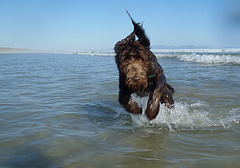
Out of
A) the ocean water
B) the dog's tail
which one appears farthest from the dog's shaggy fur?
the ocean water

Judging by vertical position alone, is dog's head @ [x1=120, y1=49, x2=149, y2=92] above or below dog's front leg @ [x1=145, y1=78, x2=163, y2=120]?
above

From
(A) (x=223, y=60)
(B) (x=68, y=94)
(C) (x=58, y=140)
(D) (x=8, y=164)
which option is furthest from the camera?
(A) (x=223, y=60)

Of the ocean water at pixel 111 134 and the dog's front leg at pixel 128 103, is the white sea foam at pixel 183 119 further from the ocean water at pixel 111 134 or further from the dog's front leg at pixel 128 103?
the dog's front leg at pixel 128 103

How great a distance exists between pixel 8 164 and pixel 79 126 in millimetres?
1522

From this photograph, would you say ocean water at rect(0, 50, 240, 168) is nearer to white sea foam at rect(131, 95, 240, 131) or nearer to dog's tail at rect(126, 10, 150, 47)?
white sea foam at rect(131, 95, 240, 131)

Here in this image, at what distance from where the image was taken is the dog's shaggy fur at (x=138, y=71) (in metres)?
2.81

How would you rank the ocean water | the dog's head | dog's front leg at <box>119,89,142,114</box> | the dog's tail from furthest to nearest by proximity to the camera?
dog's front leg at <box>119,89,142,114</box>
the dog's tail
the dog's head
the ocean water

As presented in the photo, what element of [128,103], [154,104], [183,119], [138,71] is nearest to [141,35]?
[138,71]

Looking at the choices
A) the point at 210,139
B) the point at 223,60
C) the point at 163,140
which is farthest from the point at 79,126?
the point at 223,60

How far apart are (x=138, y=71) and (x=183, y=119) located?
2.08 metres

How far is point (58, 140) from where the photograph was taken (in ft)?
10.5

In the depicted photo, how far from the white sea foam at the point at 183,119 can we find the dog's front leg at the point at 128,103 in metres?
0.22

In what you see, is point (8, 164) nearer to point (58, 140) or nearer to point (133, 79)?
point (58, 140)

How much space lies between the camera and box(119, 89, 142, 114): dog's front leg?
3709 millimetres
